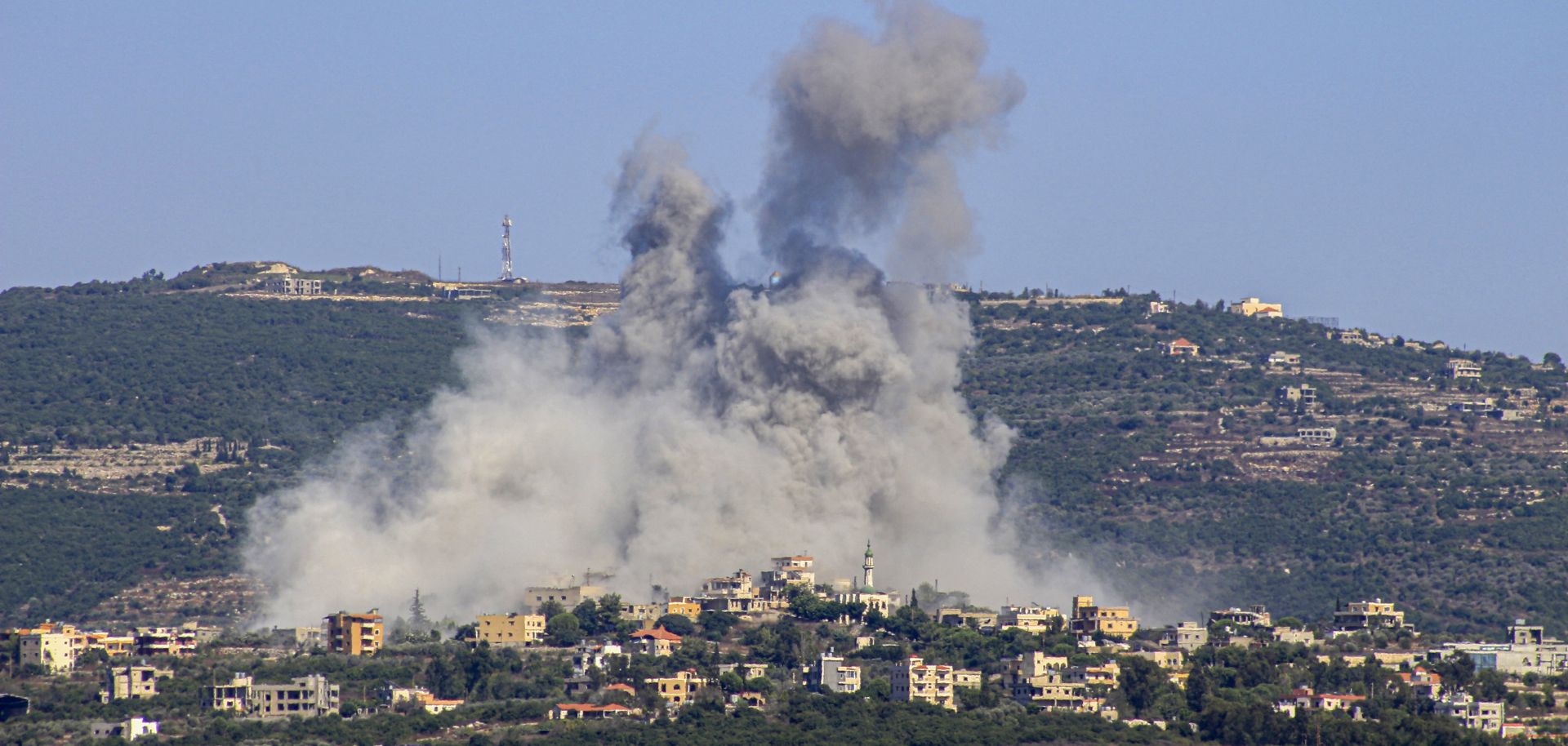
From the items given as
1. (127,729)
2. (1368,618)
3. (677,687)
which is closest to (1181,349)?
(1368,618)

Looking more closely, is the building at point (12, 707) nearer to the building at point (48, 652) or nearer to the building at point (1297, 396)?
the building at point (48, 652)

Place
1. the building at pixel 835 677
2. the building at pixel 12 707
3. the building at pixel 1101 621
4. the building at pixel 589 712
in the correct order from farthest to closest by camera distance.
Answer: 1. the building at pixel 1101 621
2. the building at pixel 835 677
3. the building at pixel 12 707
4. the building at pixel 589 712

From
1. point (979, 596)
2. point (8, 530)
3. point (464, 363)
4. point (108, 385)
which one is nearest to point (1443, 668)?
point (979, 596)

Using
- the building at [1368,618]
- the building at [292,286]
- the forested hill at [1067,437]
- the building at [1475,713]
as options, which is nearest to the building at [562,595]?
the building at [1368,618]

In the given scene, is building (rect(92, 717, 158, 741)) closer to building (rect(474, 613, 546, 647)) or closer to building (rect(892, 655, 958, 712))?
building (rect(474, 613, 546, 647))

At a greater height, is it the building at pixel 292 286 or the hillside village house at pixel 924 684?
the building at pixel 292 286

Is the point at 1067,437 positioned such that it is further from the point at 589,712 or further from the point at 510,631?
the point at 589,712

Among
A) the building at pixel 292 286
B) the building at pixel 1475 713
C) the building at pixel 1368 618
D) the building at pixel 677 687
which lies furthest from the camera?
the building at pixel 292 286

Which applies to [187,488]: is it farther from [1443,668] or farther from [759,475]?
[1443,668]

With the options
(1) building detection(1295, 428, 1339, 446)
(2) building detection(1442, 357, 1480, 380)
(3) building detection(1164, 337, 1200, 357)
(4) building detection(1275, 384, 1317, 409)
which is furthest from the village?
(3) building detection(1164, 337, 1200, 357)
